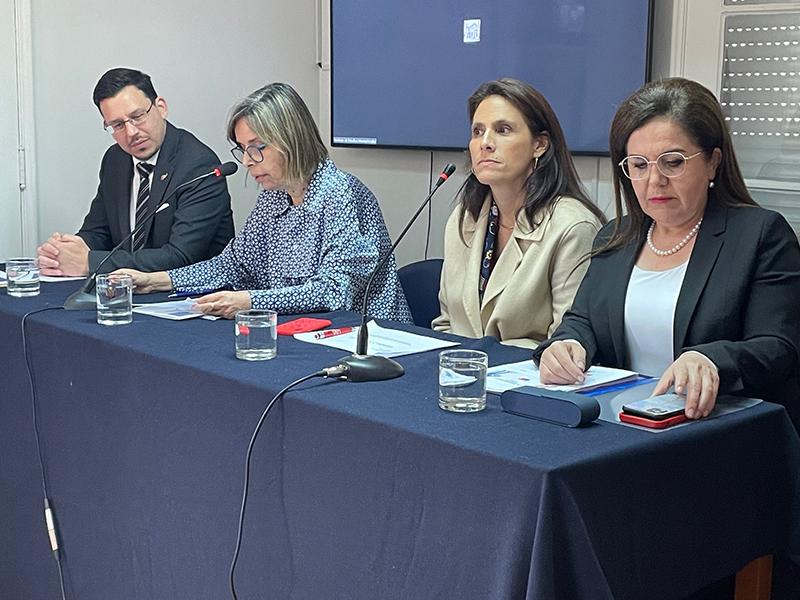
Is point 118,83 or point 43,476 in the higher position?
point 118,83

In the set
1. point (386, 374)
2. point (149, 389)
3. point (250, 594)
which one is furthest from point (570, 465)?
point (149, 389)

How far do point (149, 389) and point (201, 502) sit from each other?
0.85 ft

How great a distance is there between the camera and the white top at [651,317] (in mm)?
1971

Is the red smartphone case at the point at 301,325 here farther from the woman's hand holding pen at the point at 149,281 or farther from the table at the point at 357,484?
the woman's hand holding pen at the point at 149,281

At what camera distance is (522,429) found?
1.51 metres

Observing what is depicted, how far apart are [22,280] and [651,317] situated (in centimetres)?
158

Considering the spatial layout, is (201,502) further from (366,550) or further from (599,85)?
(599,85)

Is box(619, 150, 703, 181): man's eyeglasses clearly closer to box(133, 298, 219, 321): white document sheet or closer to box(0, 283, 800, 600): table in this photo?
box(0, 283, 800, 600): table

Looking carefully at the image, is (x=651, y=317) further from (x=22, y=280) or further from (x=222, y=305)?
(x=22, y=280)

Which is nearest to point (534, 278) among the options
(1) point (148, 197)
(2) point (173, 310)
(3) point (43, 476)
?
(2) point (173, 310)

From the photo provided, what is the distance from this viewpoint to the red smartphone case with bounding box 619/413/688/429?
4.98ft

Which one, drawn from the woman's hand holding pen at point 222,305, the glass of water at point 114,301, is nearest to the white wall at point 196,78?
the woman's hand holding pen at point 222,305

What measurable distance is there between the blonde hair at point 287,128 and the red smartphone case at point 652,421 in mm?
1373

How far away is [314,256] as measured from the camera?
2.67 meters
